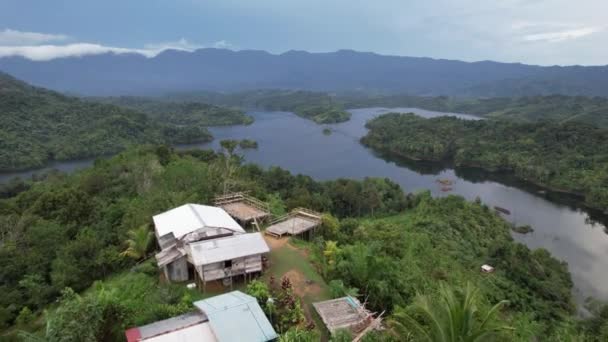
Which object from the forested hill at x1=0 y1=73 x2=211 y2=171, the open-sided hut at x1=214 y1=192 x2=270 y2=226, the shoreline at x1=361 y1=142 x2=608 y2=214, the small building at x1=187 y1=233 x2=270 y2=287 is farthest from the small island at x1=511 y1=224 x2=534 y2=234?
the forested hill at x1=0 y1=73 x2=211 y2=171

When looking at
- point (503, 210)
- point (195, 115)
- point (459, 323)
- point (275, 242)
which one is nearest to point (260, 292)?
point (275, 242)

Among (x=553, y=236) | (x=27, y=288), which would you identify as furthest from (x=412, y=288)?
(x=553, y=236)

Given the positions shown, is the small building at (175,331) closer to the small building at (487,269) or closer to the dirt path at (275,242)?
the dirt path at (275,242)

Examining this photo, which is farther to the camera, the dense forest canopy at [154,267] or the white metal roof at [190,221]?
the white metal roof at [190,221]

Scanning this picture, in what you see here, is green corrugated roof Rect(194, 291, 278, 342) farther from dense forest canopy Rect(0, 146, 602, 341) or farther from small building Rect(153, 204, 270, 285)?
small building Rect(153, 204, 270, 285)

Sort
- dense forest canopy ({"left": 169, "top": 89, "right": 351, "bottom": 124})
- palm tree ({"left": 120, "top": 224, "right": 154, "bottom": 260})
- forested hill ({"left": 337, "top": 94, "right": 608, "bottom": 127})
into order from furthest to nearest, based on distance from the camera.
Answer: dense forest canopy ({"left": 169, "top": 89, "right": 351, "bottom": 124})
forested hill ({"left": 337, "top": 94, "right": 608, "bottom": 127})
palm tree ({"left": 120, "top": 224, "right": 154, "bottom": 260})

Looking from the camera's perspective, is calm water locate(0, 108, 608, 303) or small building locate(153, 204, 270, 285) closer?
small building locate(153, 204, 270, 285)

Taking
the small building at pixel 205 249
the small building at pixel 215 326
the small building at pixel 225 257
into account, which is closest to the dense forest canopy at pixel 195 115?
the small building at pixel 205 249
